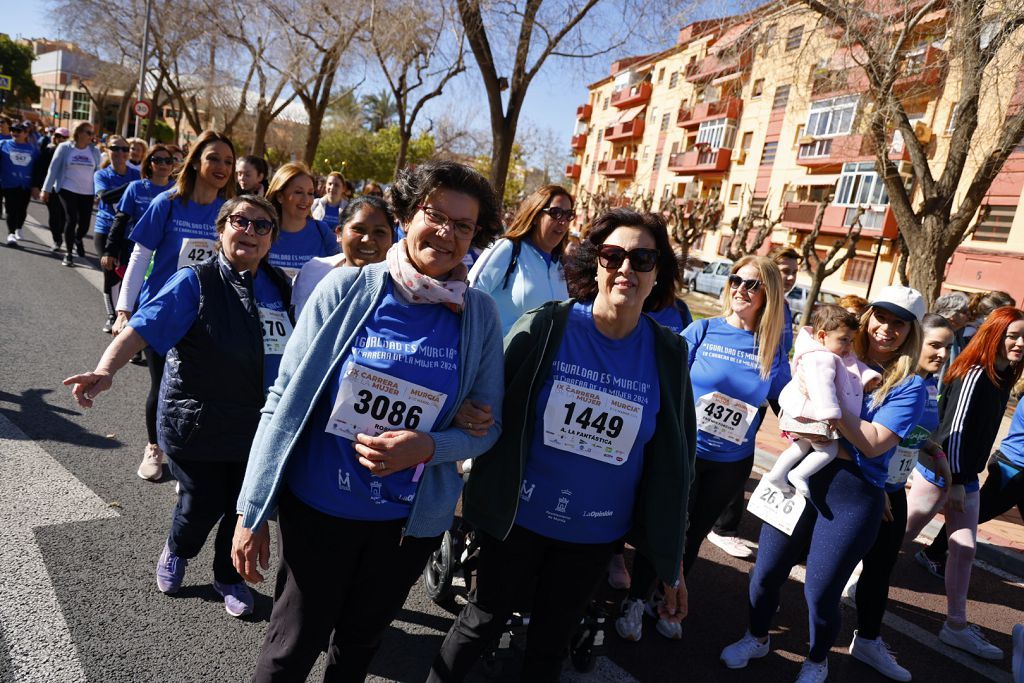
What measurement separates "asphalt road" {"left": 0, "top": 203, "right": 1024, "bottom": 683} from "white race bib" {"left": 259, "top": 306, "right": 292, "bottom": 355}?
1.23 m

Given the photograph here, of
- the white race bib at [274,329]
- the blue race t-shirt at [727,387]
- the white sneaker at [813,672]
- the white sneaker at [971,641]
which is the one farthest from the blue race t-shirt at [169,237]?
→ the white sneaker at [971,641]

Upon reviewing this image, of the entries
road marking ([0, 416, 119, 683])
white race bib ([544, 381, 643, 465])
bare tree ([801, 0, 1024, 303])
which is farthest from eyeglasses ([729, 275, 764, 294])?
bare tree ([801, 0, 1024, 303])

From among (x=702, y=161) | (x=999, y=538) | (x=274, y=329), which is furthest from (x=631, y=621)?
(x=702, y=161)

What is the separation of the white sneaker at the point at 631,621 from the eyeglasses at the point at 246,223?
2.59 metres

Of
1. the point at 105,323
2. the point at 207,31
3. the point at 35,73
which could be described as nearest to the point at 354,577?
the point at 105,323

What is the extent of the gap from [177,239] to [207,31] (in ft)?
75.5

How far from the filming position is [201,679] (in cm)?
273

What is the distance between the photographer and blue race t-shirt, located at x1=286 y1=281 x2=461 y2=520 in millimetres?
2100

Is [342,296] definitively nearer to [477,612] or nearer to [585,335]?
[585,335]

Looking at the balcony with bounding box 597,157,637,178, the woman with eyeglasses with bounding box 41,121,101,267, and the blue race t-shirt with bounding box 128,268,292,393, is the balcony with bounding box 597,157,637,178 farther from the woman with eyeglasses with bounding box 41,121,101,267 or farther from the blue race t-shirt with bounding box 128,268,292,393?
the blue race t-shirt with bounding box 128,268,292,393

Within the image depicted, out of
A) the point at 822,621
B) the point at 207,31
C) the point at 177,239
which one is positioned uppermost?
the point at 207,31

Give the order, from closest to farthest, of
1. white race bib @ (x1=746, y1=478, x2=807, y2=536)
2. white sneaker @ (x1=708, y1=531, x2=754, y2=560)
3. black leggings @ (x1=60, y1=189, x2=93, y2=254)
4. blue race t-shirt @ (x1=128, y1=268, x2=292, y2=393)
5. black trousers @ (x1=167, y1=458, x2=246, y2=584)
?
blue race t-shirt @ (x1=128, y1=268, x2=292, y2=393) → black trousers @ (x1=167, y1=458, x2=246, y2=584) → white race bib @ (x1=746, y1=478, x2=807, y2=536) → white sneaker @ (x1=708, y1=531, x2=754, y2=560) → black leggings @ (x1=60, y1=189, x2=93, y2=254)

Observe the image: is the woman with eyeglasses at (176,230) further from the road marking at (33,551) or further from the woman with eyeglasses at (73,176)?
the woman with eyeglasses at (73,176)

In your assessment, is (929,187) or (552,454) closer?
(552,454)
